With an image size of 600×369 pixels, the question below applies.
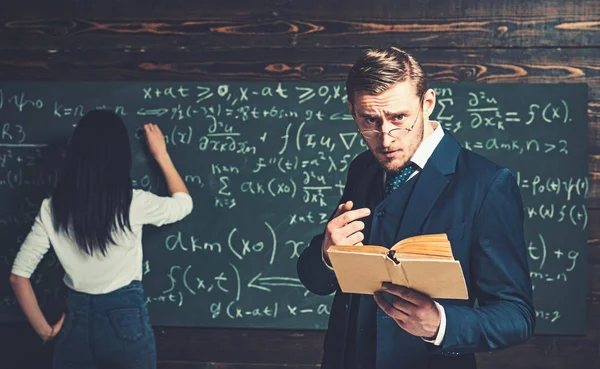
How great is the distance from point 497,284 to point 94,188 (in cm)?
166

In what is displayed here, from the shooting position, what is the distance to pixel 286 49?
3072mm

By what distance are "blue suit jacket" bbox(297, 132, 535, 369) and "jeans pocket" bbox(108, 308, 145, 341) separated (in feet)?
3.75

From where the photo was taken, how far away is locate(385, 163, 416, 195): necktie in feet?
5.31

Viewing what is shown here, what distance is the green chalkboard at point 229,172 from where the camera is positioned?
3.04m

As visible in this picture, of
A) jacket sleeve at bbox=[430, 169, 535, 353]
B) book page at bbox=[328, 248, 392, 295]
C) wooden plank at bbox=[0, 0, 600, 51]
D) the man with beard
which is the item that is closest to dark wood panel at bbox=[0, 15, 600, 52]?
wooden plank at bbox=[0, 0, 600, 51]

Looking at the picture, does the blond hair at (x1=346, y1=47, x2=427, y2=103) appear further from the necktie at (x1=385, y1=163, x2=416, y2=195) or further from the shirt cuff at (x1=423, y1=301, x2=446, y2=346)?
the shirt cuff at (x1=423, y1=301, x2=446, y2=346)

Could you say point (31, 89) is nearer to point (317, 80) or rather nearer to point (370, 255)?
point (317, 80)

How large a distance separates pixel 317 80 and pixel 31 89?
120cm

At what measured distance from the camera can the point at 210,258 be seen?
3090 mm

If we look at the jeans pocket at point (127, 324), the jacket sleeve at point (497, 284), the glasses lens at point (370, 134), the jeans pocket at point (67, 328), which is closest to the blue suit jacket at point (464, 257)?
the jacket sleeve at point (497, 284)

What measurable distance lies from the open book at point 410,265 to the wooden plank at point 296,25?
72.4 inches

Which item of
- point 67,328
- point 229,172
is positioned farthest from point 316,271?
point 229,172

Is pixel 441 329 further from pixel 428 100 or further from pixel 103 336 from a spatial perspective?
pixel 103 336

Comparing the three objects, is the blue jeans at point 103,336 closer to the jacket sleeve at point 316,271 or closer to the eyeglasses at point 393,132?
the jacket sleeve at point 316,271
